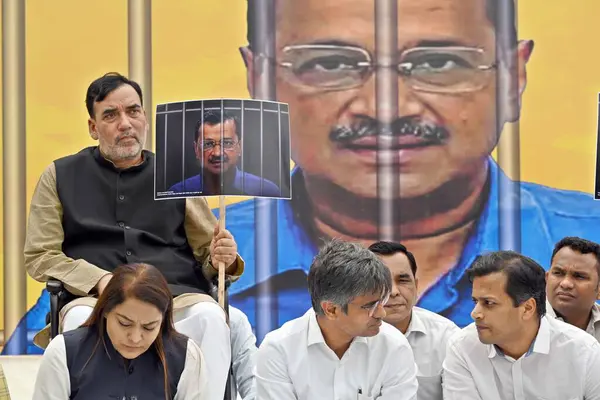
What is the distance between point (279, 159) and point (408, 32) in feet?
7.80

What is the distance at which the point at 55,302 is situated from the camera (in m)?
3.40

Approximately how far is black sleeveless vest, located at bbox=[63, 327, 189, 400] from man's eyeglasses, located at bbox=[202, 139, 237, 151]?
846 mm

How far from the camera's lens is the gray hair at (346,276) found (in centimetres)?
311

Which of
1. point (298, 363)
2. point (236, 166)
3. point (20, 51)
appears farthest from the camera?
point (20, 51)

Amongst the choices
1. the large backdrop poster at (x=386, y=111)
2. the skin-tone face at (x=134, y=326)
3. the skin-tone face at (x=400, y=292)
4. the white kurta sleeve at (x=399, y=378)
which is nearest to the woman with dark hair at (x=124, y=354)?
the skin-tone face at (x=134, y=326)

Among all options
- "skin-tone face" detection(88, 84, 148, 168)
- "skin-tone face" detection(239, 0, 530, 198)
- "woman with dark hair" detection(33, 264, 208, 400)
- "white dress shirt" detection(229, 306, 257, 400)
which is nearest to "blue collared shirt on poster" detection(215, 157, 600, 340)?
"skin-tone face" detection(239, 0, 530, 198)

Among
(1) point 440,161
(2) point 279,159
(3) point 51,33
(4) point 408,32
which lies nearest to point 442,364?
(2) point 279,159

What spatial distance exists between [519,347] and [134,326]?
1.39 metres

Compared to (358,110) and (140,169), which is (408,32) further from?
(140,169)

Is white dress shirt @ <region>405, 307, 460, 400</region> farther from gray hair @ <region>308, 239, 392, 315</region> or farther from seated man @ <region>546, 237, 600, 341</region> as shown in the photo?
gray hair @ <region>308, 239, 392, 315</region>

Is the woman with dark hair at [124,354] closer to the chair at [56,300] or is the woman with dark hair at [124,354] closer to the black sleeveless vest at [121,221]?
the chair at [56,300]

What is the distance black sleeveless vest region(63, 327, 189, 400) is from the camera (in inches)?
115

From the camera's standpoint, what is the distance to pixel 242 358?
4090 millimetres

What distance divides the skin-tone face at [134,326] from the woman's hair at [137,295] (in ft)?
0.06
